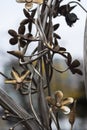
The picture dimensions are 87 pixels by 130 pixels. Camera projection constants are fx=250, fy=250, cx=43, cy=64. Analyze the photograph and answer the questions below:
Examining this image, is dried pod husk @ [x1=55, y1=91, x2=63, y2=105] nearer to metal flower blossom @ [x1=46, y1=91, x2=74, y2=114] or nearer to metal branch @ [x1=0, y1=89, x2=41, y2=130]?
metal flower blossom @ [x1=46, y1=91, x2=74, y2=114]

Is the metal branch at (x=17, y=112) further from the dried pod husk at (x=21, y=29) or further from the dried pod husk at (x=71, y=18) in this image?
the dried pod husk at (x=71, y=18)

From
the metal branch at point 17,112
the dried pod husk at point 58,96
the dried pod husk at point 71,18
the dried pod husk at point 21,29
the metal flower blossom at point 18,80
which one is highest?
the dried pod husk at point 71,18

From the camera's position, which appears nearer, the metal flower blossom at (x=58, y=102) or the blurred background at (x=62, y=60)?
the metal flower blossom at (x=58, y=102)

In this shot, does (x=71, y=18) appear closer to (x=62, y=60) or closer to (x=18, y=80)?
(x=62, y=60)

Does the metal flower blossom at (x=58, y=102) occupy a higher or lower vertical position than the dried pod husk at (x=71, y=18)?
lower

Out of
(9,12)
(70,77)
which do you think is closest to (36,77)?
(70,77)

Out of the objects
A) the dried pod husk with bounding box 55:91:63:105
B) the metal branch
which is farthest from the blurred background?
the dried pod husk with bounding box 55:91:63:105

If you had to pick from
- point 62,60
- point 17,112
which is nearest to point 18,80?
point 17,112

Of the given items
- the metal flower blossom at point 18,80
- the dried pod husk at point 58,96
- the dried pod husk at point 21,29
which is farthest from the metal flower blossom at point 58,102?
the dried pod husk at point 21,29

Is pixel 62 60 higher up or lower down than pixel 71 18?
lower down

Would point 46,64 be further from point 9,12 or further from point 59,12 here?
point 9,12
